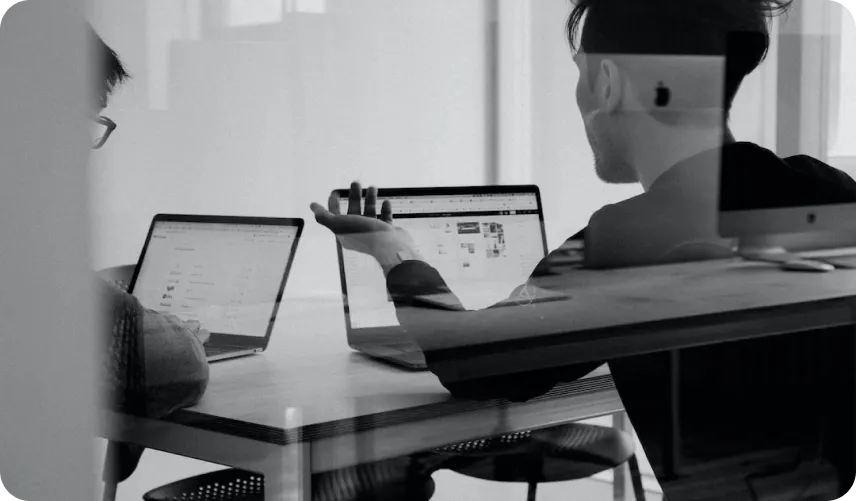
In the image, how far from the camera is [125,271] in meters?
0.92

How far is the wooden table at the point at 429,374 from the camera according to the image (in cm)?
97

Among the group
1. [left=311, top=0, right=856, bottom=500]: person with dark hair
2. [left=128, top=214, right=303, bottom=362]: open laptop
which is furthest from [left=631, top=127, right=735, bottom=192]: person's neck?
[left=128, top=214, right=303, bottom=362]: open laptop

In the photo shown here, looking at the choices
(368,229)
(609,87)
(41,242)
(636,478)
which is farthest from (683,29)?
(41,242)

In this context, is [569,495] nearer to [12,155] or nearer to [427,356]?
[427,356]

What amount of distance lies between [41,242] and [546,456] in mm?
656

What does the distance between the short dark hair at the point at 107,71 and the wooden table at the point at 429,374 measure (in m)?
0.30

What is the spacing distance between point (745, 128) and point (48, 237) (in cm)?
89

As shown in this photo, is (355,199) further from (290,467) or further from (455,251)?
(290,467)

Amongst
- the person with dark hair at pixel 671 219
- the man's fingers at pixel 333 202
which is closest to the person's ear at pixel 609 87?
the person with dark hair at pixel 671 219

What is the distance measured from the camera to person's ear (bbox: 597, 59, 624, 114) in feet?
3.62

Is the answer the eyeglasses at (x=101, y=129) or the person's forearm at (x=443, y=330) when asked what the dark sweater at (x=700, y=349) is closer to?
the person's forearm at (x=443, y=330)

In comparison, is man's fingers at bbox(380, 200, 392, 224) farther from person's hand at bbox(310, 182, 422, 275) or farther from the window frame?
the window frame

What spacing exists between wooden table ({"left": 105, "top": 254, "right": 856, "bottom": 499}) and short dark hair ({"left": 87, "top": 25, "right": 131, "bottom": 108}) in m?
0.30

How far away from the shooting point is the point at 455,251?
111cm
